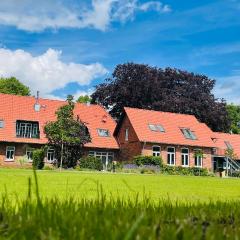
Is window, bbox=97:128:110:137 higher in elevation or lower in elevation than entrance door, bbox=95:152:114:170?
higher

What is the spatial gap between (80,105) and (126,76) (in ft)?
33.3

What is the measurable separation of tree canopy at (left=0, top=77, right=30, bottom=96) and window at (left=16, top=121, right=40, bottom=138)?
89.2 feet

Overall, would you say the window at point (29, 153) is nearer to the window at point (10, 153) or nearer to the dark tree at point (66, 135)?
the window at point (10, 153)

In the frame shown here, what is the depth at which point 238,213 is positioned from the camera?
2961 mm

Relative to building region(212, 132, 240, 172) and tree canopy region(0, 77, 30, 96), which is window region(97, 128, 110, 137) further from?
tree canopy region(0, 77, 30, 96)

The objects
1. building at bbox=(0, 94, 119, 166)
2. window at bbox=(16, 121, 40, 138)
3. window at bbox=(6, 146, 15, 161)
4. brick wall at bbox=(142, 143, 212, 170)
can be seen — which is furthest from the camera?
brick wall at bbox=(142, 143, 212, 170)

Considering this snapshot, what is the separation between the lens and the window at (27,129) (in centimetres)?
5509

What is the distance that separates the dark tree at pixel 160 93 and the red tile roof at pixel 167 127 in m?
6.49

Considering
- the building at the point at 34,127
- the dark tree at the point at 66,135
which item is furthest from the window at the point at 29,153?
the dark tree at the point at 66,135

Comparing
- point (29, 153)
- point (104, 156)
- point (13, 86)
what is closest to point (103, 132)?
point (104, 156)

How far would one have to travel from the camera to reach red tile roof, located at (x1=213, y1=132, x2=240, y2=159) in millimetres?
70037

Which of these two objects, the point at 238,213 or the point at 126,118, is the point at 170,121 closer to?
the point at 126,118

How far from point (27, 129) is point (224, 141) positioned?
101ft

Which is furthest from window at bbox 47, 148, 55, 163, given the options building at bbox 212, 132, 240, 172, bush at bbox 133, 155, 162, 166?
A: building at bbox 212, 132, 240, 172
